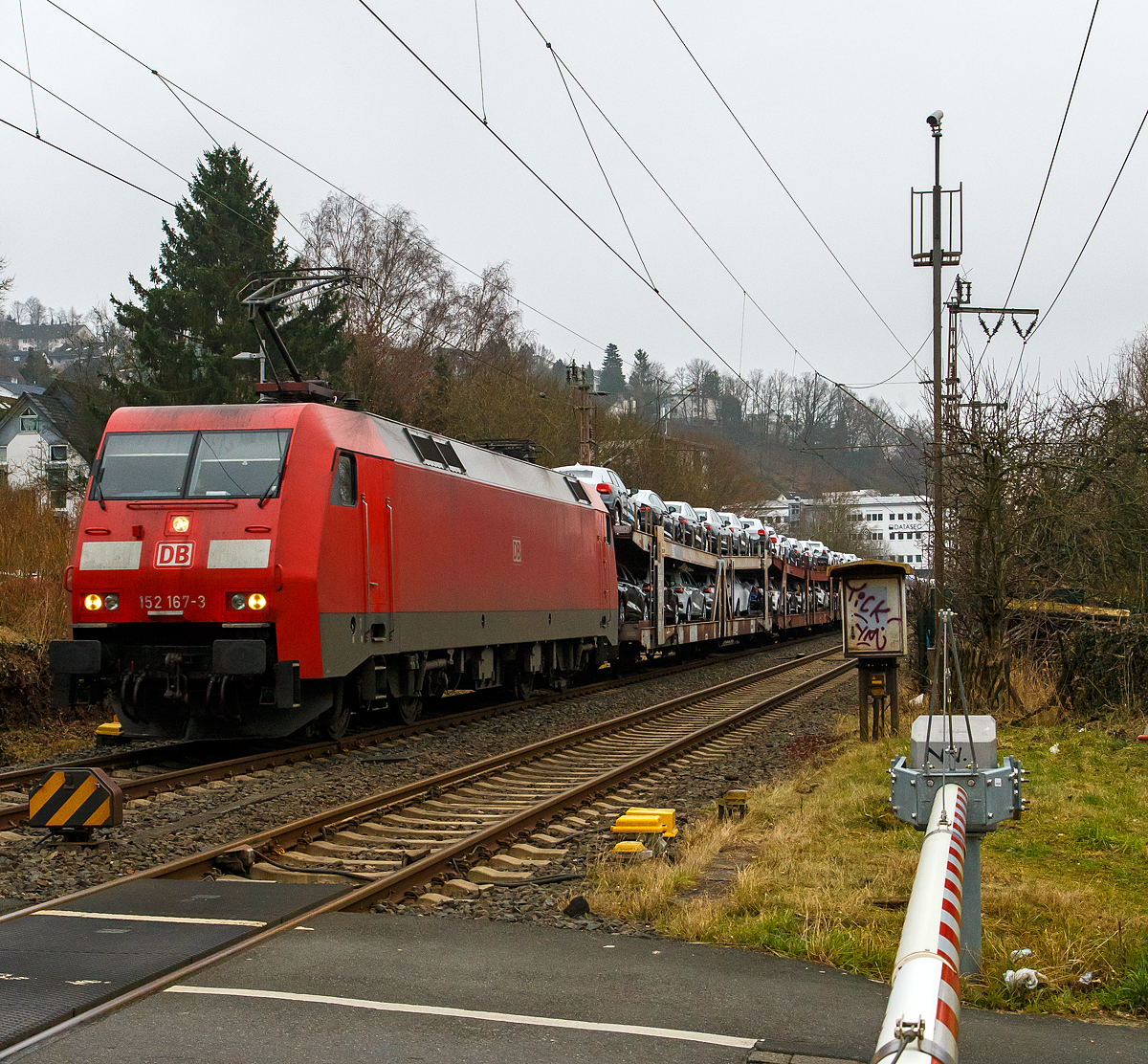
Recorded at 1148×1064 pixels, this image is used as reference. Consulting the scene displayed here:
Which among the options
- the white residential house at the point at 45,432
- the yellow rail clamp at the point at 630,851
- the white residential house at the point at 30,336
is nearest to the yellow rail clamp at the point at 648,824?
the yellow rail clamp at the point at 630,851

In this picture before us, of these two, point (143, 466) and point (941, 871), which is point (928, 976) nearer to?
point (941, 871)

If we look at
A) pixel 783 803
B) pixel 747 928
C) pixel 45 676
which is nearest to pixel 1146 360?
pixel 783 803

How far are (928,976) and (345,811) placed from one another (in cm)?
685

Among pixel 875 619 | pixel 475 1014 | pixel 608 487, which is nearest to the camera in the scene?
pixel 475 1014

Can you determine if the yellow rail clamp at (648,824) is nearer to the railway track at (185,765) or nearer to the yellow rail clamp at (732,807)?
the yellow rail clamp at (732,807)

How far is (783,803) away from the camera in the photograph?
31.7ft

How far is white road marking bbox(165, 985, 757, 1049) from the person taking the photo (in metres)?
4.33

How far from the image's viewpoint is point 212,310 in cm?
3519

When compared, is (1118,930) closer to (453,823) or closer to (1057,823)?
(1057,823)

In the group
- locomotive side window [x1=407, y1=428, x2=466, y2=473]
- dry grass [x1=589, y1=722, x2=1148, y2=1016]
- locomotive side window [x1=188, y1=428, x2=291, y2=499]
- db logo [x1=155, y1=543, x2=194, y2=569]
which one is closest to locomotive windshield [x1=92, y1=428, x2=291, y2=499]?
locomotive side window [x1=188, y1=428, x2=291, y2=499]

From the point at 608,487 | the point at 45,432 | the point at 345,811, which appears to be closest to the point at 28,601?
the point at 608,487

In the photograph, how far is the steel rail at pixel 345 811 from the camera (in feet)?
22.5

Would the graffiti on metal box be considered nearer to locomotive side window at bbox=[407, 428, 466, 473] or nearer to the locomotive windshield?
locomotive side window at bbox=[407, 428, 466, 473]

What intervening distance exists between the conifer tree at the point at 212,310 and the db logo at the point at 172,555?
22007 millimetres
